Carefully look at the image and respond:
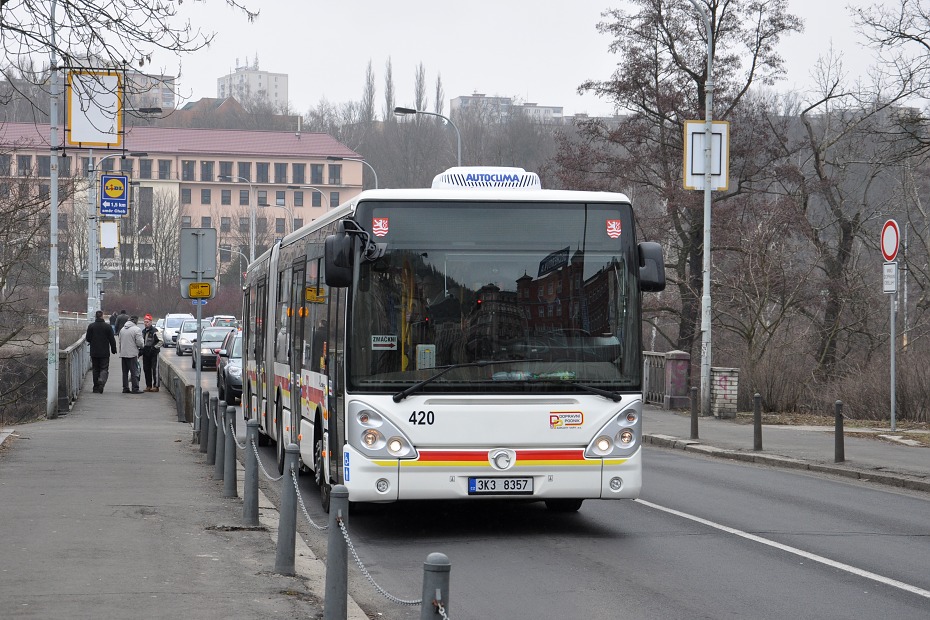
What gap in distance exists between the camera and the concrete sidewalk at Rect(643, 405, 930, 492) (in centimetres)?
1563

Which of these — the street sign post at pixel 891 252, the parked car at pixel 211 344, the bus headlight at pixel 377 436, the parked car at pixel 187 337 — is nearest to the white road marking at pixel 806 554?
the bus headlight at pixel 377 436

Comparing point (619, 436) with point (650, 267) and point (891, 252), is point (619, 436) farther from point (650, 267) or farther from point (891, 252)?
point (891, 252)

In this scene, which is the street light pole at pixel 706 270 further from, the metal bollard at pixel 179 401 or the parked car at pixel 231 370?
the parked car at pixel 231 370

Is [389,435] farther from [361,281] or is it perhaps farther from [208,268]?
[208,268]

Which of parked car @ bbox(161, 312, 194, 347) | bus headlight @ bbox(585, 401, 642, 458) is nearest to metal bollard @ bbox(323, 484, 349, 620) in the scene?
bus headlight @ bbox(585, 401, 642, 458)

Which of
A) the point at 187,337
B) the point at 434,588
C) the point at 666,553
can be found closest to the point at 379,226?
the point at 666,553

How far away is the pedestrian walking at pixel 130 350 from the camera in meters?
31.5

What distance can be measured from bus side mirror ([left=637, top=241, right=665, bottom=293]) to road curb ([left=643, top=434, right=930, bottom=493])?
5720 millimetres

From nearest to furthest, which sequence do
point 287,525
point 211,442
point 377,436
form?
point 287,525 → point 377,436 → point 211,442

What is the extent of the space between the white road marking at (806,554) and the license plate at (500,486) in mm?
1946

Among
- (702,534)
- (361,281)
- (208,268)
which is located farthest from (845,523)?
(208,268)

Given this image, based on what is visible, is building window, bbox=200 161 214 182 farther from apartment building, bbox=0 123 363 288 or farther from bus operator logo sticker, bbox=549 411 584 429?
bus operator logo sticker, bbox=549 411 584 429

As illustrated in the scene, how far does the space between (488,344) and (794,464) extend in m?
8.24

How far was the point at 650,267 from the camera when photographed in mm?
10609
